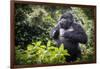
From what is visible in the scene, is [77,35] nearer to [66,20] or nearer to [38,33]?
[66,20]

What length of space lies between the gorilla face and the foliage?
0.24 metres

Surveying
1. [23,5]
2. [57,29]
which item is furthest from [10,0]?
[57,29]

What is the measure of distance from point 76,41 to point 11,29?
2.46ft

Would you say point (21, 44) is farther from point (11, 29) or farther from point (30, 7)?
point (30, 7)

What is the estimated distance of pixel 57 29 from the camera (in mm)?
2027

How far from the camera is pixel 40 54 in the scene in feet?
6.45

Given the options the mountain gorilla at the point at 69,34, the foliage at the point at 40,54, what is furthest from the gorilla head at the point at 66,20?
the foliage at the point at 40,54

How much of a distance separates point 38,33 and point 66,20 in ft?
1.18

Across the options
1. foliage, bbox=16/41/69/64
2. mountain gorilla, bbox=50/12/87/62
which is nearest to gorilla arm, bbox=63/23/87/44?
mountain gorilla, bbox=50/12/87/62

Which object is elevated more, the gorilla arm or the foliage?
the gorilla arm

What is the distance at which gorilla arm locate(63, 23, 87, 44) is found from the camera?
2055mm

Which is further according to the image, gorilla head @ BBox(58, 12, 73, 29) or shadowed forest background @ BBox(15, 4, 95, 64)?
gorilla head @ BBox(58, 12, 73, 29)

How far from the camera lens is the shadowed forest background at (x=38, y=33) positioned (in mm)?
1909

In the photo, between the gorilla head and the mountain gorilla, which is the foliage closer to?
the mountain gorilla
